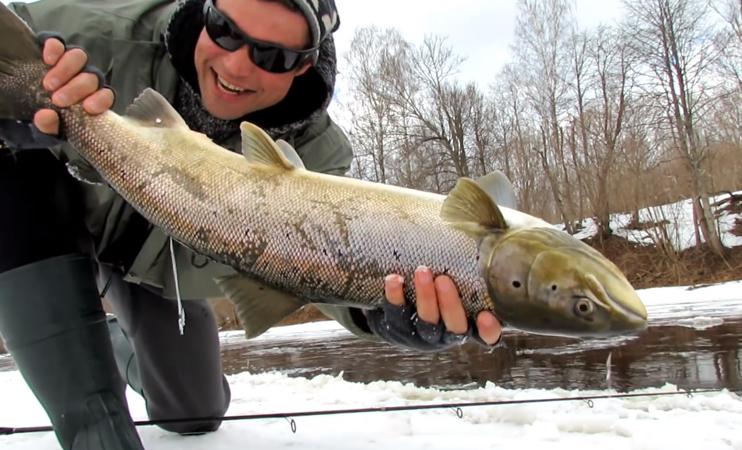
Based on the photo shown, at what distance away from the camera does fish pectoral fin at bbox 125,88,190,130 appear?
7.29ft

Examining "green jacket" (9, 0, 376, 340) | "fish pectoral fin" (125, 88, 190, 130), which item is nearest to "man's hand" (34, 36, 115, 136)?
"fish pectoral fin" (125, 88, 190, 130)

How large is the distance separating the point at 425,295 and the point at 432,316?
0.30ft

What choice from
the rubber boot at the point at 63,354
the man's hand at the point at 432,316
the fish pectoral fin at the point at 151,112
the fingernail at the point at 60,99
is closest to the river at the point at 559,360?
the rubber boot at the point at 63,354

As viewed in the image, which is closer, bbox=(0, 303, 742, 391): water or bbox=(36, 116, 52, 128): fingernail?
bbox=(36, 116, 52, 128): fingernail

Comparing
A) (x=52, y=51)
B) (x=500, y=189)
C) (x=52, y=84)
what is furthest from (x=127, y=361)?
(x=500, y=189)

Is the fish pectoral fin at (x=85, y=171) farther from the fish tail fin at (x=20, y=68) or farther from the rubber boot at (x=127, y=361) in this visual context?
the rubber boot at (x=127, y=361)

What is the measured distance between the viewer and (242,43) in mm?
2447

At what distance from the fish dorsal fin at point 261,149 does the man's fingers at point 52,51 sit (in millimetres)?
689

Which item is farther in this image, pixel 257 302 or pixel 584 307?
pixel 257 302

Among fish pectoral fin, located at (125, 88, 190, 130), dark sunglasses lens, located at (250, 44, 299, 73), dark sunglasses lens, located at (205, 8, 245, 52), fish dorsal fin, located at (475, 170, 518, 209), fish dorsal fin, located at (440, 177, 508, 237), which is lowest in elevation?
fish dorsal fin, located at (440, 177, 508, 237)

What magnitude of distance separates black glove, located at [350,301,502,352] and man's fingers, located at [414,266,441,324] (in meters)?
0.05

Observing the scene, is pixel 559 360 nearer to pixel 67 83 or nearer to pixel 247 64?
pixel 247 64

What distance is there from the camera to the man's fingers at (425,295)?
1.84 metres

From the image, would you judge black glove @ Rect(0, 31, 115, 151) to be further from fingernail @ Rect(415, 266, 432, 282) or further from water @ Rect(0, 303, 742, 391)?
water @ Rect(0, 303, 742, 391)
